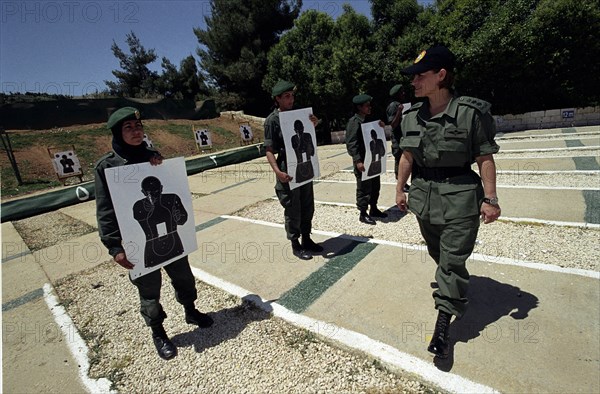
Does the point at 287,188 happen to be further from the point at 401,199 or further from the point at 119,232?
the point at 119,232

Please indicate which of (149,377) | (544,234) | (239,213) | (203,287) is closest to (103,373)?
(149,377)

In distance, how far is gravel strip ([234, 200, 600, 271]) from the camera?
3.35 meters

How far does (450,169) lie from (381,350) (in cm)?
143

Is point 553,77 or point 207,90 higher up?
point 207,90

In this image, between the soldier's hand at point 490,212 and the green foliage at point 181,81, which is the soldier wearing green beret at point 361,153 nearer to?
the soldier's hand at point 490,212

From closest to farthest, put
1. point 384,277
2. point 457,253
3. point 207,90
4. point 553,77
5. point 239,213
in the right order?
point 457,253
point 384,277
point 239,213
point 553,77
point 207,90

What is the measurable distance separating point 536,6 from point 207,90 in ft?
92.0

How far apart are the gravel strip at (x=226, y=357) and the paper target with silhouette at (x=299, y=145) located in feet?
5.36

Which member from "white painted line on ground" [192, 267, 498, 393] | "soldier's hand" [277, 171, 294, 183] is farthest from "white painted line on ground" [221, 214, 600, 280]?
"white painted line on ground" [192, 267, 498, 393]

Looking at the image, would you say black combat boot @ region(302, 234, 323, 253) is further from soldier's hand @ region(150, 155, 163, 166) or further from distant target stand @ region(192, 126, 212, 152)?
distant target stand @ region(192, 126, 212, 152)

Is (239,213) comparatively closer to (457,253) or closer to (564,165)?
(457,253)

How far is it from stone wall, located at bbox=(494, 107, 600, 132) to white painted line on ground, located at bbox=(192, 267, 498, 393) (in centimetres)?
1584

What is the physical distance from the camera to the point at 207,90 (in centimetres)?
3297

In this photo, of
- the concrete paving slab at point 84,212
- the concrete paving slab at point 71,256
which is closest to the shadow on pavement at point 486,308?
the concrete paving slab at point 71,256
